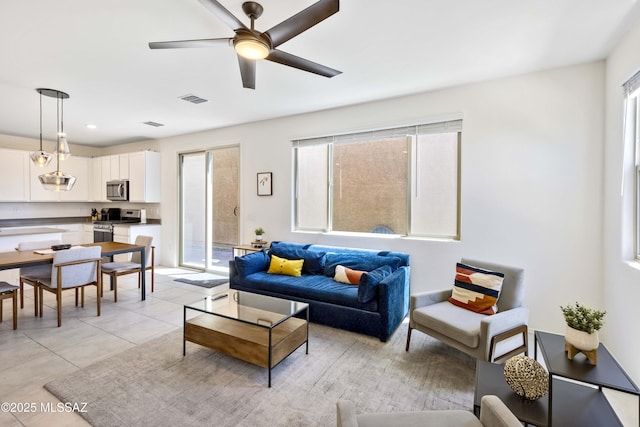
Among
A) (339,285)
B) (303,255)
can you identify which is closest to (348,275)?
(339,285)

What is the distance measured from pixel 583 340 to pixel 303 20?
2.43 meters

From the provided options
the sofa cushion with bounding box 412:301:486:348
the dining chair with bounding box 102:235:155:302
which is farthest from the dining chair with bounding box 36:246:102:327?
the sofa cushion with bounding box 412:301:486:348

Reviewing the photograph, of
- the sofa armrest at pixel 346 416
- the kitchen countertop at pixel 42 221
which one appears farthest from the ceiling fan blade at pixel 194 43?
the kitchen countertop at pixel 42 221

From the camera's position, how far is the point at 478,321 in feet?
8.06

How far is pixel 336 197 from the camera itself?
4426 mm

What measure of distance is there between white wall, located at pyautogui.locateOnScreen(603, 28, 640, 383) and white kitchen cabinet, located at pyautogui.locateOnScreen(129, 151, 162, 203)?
695 centimetres

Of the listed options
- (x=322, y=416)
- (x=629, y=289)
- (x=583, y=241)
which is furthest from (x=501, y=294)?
(x=322, y=416)

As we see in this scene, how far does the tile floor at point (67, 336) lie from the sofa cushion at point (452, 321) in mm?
2518

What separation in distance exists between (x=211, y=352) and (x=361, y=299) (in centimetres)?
147

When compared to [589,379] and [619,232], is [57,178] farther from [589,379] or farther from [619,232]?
[619,232]

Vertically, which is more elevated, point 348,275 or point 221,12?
point 221,12

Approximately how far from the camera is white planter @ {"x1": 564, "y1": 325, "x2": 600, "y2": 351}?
5.46 ft

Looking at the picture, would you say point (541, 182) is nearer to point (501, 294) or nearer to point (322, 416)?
point (501, 294)

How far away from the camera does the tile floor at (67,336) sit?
2031 millimetres
